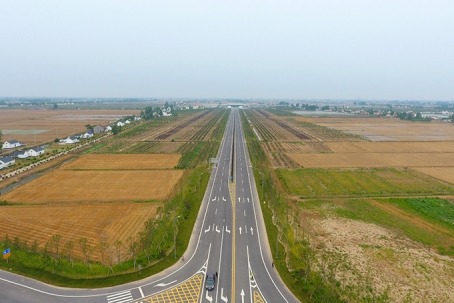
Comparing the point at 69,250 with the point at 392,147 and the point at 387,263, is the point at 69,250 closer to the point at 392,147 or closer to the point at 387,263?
the point at 387,263

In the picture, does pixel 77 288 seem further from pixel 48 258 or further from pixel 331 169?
pixel 331 169

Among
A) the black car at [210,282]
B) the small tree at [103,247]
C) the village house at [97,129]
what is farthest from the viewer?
the village house at [97,129]

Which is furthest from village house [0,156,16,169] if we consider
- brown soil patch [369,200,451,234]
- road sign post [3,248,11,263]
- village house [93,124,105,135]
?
brown soil patch [369,200,451,234]

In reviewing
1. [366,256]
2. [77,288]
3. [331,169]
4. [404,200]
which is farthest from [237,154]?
[77,288]

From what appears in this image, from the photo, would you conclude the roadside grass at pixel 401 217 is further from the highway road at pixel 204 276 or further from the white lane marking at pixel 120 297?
the white lane marking at pixel 120 297

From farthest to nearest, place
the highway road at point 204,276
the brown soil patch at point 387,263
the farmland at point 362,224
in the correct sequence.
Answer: the farmland at point 362,224, the brown soil patch at point 387,263, the highway road at point 204,276

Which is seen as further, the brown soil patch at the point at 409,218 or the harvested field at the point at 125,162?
the harvested field at the point at 125,162

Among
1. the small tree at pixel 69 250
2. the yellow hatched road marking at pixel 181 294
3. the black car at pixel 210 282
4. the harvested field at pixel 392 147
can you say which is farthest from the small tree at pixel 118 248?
the harvested field at pixel 392 147

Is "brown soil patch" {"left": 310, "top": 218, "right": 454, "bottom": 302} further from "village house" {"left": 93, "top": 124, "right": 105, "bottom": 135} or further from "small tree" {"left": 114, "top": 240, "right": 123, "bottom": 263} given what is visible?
"village house" {"left": 93, "top": 124, "right": 105, "bottom": 135}
